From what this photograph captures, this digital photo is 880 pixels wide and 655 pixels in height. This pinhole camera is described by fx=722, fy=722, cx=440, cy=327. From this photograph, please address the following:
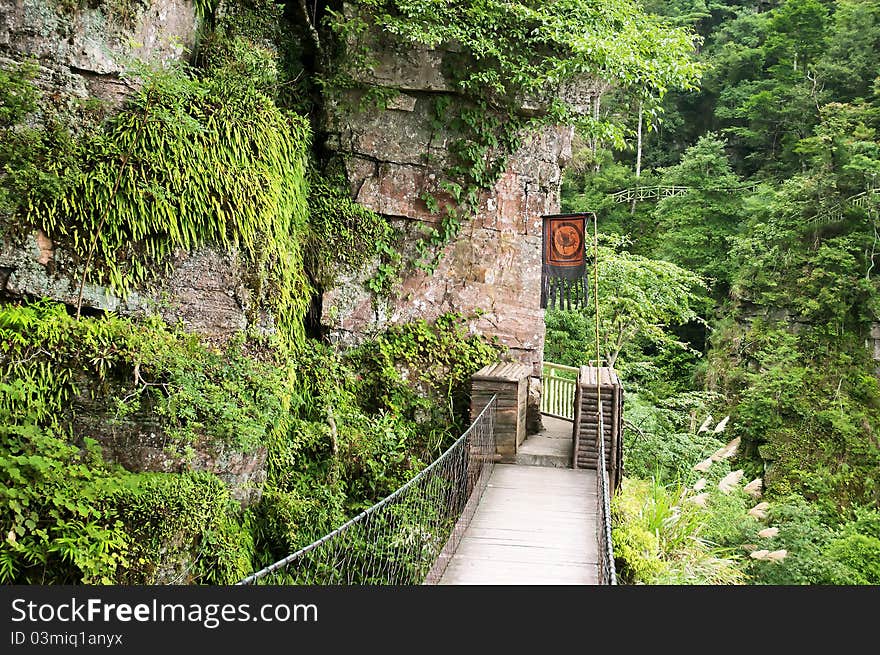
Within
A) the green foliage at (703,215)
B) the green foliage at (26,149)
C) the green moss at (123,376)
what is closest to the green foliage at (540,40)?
the green foliage at (26,149)

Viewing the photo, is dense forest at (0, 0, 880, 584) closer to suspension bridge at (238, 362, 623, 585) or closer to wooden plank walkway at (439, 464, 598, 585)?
suspension bridge at (238, 362, 623, 585)

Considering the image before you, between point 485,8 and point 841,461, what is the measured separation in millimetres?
13162

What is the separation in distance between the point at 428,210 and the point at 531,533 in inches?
170

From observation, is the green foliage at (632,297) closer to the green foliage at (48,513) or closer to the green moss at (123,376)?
the green moss at (123,376)

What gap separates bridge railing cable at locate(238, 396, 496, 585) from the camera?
654 cm

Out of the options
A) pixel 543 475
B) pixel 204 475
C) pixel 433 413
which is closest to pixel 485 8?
pixel 433 413

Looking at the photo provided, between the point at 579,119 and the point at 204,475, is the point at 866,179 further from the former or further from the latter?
the point at 204,475

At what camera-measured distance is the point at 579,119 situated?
9.05 meters

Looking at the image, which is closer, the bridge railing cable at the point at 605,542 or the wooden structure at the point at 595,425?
the bridge railing cable at the point at 605,542

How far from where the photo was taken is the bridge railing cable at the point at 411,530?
6.54m

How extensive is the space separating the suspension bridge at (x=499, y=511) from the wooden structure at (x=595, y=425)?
11mm

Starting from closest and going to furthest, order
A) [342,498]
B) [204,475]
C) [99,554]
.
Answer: [99,554], [204,475], [342,498]

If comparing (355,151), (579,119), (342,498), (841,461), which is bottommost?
(841,461)

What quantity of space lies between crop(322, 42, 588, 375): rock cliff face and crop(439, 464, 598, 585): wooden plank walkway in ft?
7.30
